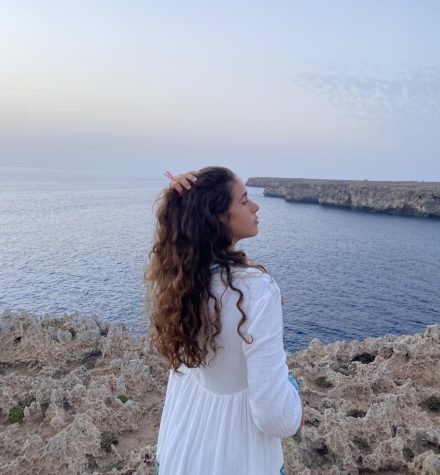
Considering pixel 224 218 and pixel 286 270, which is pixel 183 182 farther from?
pixel 286 270

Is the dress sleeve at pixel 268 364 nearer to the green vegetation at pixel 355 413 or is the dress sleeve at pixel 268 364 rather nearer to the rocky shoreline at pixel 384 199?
the green vegetation at pixel 355 413

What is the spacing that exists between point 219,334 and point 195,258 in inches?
18.0

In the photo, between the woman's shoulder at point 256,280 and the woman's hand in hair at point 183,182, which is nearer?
the woman's shoulder at point 256,280

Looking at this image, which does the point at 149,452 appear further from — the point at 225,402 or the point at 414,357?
the point at 414,357

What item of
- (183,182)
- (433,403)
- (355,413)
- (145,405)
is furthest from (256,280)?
(433,403)

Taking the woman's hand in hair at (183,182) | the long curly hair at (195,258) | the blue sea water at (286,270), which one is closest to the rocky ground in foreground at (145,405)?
the blue sea water at (286,270)

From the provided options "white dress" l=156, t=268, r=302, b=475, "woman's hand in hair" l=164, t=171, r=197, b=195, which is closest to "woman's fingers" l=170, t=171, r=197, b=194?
"woman's hand in hair" l=164, t=171, r=197, b=195

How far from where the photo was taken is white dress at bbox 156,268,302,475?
7.55ft

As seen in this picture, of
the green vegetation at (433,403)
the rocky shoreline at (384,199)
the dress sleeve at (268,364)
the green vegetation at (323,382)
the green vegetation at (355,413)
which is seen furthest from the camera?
the rocky shoreline at (384,199)

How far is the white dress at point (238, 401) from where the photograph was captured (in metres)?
2.30

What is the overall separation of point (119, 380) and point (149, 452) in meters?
2.76

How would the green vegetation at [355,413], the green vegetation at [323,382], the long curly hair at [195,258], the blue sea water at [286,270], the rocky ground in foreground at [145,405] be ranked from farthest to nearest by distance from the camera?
1. the blue sea water at [286,270]
2. the green vegetation at [323,382]
3. the green vegetation at [355,413]
4. the rocky ground in foreground at [145,405]
5. the long curly hair at [195,258]

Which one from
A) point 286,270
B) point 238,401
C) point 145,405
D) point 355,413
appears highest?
point 238,401

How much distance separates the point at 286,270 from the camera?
1630 inches
